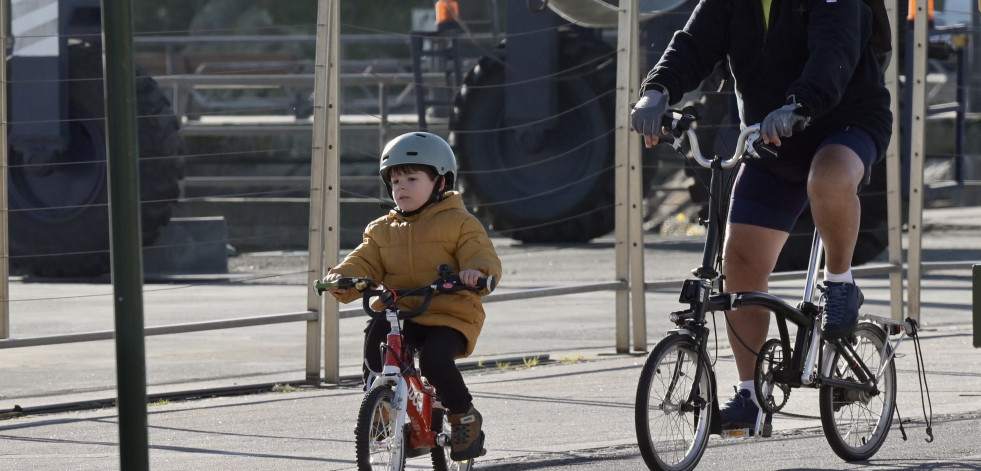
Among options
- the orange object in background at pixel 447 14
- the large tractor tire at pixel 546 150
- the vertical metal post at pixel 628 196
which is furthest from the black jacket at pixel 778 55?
the orange object in background at pixel 447 14

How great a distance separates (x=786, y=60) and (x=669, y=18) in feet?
15.2

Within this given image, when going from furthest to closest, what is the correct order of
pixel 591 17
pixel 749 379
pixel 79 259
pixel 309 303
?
1. pixel 79 259
2. pixel 591 17
3. pixel 309 303
4. pixel 749 379

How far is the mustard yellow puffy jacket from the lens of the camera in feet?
16.2

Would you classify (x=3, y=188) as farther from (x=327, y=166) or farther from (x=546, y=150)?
(x=546, y=150)

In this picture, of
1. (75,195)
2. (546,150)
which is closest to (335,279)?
(75,195)

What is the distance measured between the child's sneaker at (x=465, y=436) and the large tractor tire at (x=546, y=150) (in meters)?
9.73

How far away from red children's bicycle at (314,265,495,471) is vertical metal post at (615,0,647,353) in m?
3.66

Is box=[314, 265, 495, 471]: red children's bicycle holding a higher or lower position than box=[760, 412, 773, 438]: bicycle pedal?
higher

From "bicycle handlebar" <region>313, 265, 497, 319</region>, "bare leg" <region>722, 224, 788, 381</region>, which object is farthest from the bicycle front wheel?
"bicycle handlebar" <region>313, 265, 497, 319</region>

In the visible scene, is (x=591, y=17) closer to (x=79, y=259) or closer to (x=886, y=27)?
(x=886, y=27)

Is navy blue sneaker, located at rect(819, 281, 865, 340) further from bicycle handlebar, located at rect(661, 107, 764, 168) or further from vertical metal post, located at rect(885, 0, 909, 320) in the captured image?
vertical metal post, located at rect(885, 0, 909, 320)

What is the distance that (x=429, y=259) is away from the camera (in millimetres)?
4984

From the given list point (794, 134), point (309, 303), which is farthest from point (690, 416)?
point (309, 303)

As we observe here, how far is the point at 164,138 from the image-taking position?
13.7 m
